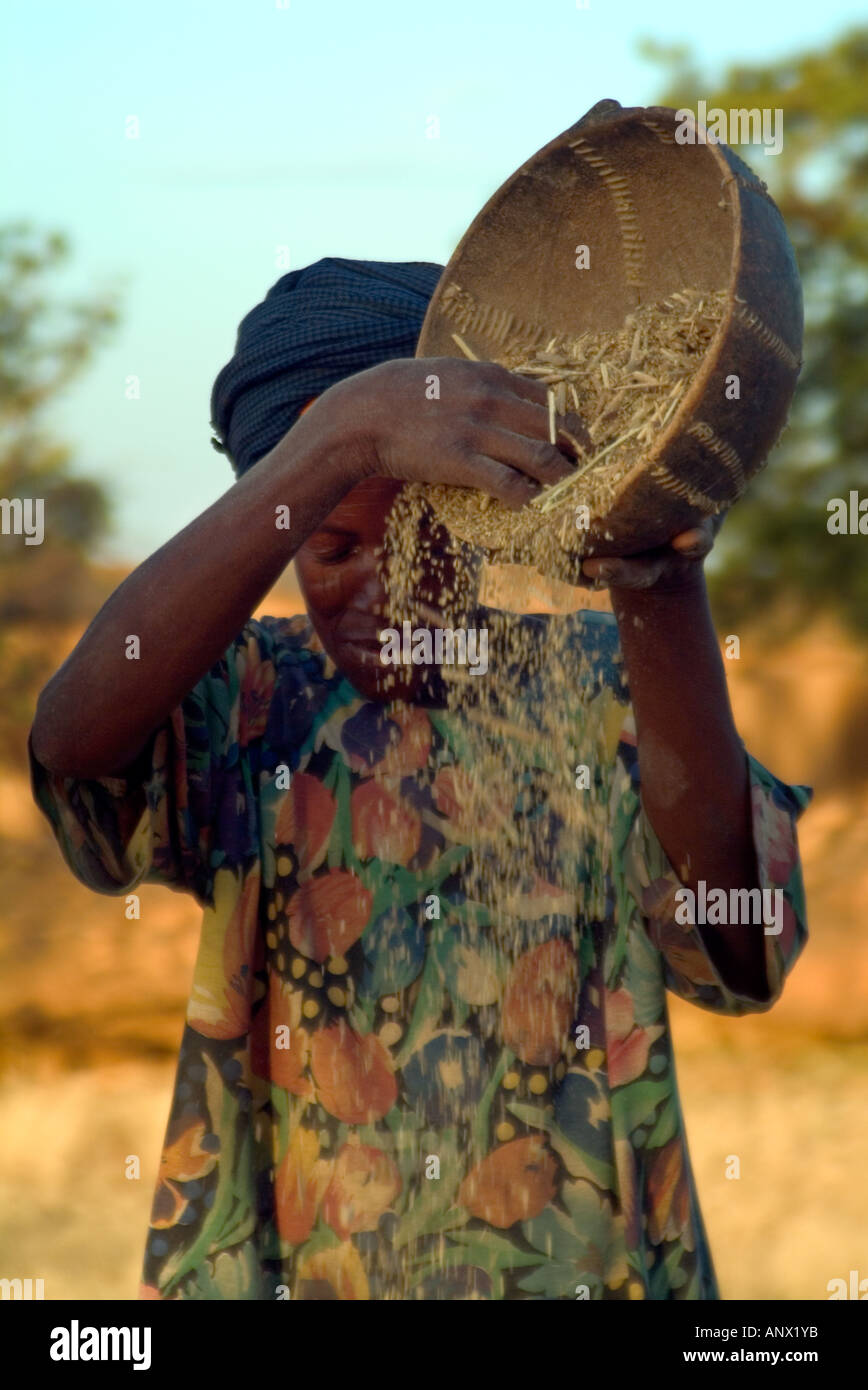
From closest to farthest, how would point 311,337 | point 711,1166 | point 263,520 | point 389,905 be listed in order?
point 263,520 < point 389,905 < point 311,337 < point 711,1166

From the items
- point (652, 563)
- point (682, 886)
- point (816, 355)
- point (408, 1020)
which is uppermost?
point (816, 355)

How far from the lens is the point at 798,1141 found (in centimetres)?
673

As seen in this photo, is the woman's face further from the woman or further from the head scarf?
the head scarf

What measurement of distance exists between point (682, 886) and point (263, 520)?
639 millimetres

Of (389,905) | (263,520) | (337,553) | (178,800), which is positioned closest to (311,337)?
(337,553)

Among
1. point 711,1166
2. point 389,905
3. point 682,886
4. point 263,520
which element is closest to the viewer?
point 263,520

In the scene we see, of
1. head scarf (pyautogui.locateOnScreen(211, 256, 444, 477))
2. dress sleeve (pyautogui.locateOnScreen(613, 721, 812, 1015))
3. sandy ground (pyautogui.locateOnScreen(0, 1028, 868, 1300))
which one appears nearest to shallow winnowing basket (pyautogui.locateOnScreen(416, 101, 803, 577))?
head scarf (pyautogui.locateOnScreen(211, 256, 444, 477))

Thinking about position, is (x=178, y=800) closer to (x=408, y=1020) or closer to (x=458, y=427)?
(x=408, y=1020)

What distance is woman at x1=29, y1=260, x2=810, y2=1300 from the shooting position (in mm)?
1854

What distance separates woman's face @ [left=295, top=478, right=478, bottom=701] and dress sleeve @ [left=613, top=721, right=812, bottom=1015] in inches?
13.2

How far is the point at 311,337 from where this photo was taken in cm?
222

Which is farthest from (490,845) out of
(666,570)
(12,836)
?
(12,836)

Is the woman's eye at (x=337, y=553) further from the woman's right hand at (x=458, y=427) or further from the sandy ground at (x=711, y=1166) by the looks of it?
the sandy ground at (x=711, y=1166)

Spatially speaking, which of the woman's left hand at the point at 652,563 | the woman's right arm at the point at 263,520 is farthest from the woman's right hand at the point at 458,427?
the woman's left hand at the point at 652,563
